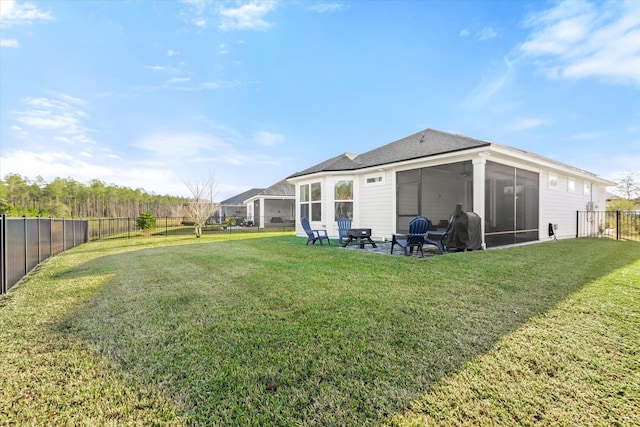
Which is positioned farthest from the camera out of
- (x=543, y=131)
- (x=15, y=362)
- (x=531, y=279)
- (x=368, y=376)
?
(x=543, y=131)

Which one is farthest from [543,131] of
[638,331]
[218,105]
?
[218,105]

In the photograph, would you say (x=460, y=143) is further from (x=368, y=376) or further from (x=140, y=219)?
(x=140, y=219)

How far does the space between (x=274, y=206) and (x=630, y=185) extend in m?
26.5

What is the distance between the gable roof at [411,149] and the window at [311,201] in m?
0.67

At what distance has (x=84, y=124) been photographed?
12992 mm

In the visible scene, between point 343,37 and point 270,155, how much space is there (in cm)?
1109


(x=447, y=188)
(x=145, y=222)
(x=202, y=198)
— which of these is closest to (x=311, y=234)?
(x=447, y=188)

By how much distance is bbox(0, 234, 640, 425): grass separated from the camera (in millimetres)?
1499

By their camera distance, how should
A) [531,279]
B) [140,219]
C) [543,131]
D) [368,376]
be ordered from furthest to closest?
[140,219] → [543,131] → [531,279] → [368,376]

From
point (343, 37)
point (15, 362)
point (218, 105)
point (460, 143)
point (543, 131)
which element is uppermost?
point (343, 37)

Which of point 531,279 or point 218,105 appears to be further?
point 218,105

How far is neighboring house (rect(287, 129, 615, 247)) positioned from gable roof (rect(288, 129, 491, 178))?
0.03 m

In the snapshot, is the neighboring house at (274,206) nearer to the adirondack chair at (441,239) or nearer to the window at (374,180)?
the window at (374,180)

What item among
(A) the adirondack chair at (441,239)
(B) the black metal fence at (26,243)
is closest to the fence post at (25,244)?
(B) the black metal fence at (26,243)
